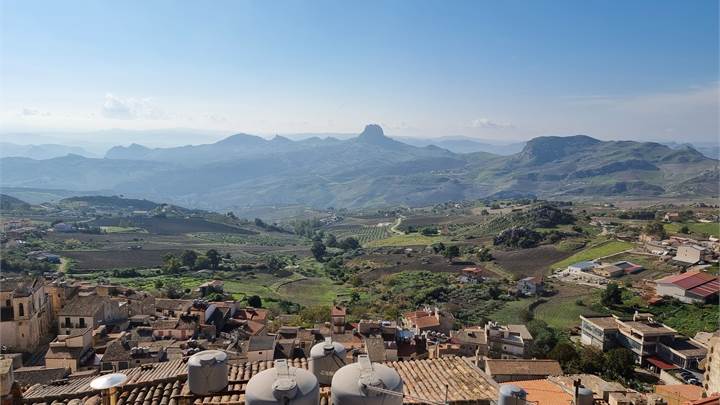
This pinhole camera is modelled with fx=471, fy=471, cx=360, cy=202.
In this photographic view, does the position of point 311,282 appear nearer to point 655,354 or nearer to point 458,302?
point 458,302

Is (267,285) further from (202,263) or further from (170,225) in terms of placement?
(170,225)

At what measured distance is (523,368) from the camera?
2280cm

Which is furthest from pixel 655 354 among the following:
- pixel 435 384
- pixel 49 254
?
pixel 49 254

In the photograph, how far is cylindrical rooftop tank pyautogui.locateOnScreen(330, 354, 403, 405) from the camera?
6734 millimetres

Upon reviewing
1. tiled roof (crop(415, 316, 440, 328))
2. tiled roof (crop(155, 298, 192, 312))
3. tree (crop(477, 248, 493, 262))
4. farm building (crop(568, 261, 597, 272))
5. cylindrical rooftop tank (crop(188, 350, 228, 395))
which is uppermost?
cylindrical rooftop tank (crop(188, 350, 228, 395))

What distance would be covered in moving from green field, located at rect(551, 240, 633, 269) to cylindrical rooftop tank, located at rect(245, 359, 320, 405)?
217ft

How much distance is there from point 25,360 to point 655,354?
131ft

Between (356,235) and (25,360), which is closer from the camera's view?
(25,360)

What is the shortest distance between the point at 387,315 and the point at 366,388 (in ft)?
128

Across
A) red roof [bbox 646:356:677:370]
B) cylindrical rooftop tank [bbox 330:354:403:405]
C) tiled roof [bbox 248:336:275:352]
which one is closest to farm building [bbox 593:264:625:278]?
red roof [bbox 646:356:677:370]

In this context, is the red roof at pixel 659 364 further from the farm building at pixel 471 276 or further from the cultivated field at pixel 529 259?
the cultivated field at pixel 529 259

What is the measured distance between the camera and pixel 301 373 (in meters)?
7.06

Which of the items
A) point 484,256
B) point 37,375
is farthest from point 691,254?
point 37,375

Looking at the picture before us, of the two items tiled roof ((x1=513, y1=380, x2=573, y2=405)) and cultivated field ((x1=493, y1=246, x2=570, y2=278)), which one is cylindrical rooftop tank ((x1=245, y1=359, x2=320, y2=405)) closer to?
tiled roof ((x1=513, y1=380, x2=573, y2=405))
